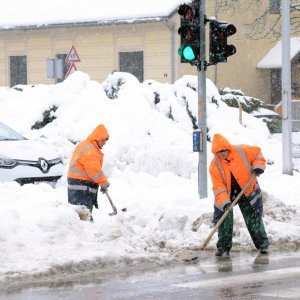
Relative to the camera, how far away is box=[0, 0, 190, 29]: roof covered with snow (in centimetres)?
3259

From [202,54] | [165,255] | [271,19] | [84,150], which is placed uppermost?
[271,19]

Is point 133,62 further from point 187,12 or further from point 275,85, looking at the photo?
point 187,12

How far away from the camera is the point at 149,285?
28.3ft

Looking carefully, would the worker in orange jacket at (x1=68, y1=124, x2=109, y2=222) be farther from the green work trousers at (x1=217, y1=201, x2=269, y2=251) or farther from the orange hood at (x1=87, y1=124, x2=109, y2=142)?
the green work trousers at (x1=217, y1=201, x2=269, y2=251)

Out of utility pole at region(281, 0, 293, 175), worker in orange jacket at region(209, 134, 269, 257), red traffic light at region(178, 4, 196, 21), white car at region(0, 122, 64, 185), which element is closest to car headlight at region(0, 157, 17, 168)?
white car at region(0, 122, 64, 185)

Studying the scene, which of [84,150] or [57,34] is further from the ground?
[57,34]

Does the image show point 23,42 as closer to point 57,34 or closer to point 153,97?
point 57,34

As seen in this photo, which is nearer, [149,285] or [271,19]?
[149,285]

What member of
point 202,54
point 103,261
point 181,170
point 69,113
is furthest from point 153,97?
point 103,261

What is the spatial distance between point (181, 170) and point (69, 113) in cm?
360

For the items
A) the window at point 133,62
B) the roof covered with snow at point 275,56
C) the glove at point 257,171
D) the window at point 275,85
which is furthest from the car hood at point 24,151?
the window at point 275,85

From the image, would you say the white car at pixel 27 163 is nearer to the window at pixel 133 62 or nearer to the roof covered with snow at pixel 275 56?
the window at pixel 133 62

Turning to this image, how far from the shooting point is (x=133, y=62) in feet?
112

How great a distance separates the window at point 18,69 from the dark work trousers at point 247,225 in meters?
26.4
